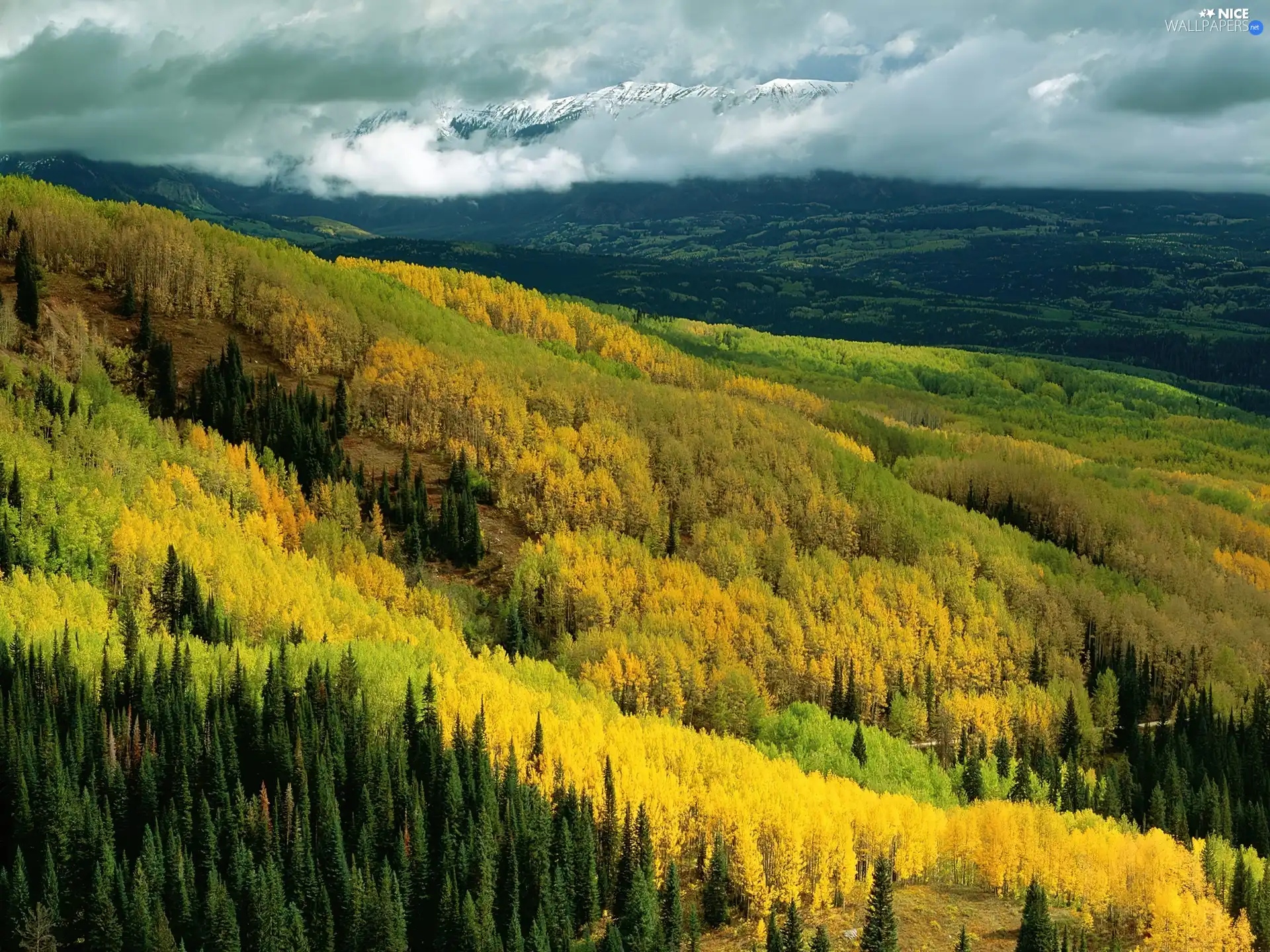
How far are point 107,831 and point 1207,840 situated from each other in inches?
4810

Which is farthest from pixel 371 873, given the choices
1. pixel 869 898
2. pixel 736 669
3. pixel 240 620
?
pixel 736 669

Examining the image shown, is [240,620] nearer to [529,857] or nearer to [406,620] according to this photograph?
[406,620]

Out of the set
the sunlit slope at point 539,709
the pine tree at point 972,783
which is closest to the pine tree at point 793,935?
the sunlit slope at point 539,709

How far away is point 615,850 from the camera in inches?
4995

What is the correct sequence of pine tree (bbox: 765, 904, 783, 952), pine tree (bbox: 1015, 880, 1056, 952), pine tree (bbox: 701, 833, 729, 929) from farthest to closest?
pine tree (bbox: 701, 833, 729, 929) → pine tree (bbox: 1015, 880, 1056, 952) → pine tree (bbox: 765, 904, 783, 952)

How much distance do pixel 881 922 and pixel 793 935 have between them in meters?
8.02

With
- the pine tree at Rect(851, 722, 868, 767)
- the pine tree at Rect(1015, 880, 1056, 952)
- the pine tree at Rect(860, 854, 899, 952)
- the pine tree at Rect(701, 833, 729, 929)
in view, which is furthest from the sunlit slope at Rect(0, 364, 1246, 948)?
the pine tree at Rect(851, 722, 868, 767)

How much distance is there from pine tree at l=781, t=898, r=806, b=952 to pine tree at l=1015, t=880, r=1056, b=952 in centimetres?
1874

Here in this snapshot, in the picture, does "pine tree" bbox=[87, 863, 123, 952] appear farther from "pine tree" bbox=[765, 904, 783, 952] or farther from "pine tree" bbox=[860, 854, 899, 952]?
"pine tree" bbox=[860, 854, 899, 952]

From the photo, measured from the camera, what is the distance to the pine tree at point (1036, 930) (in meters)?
110

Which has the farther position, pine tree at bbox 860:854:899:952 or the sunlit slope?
the sunlit slope

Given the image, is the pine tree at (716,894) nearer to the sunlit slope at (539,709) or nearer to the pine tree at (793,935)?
the sunlit slope at (539,709)

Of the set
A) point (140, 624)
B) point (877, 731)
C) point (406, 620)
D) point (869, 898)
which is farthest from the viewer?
point (877, 731)

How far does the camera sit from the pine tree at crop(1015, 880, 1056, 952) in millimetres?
109938
